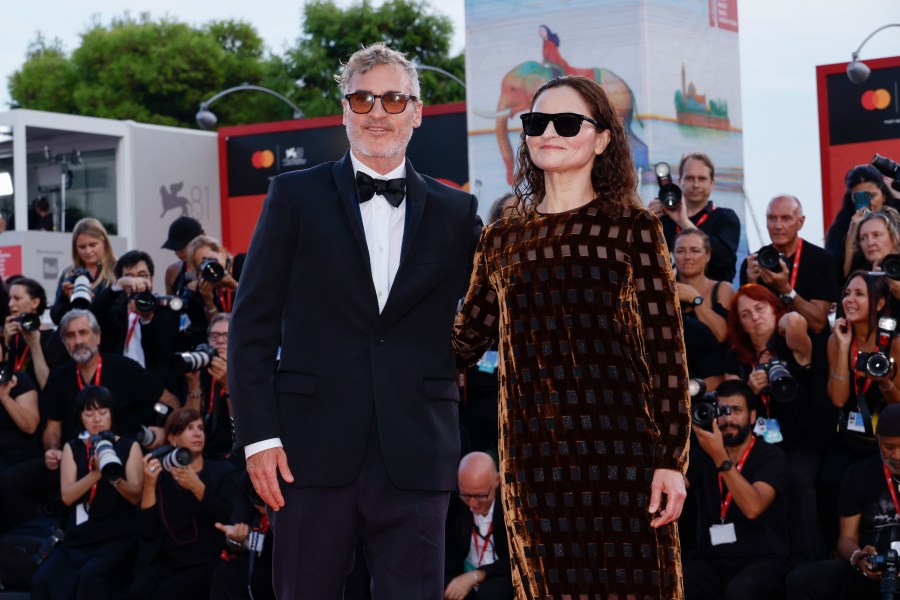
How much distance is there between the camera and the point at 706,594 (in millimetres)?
6609

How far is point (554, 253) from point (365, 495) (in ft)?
2.61

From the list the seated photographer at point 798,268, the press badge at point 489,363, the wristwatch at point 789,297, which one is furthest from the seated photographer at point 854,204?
the press badge at point 489,363

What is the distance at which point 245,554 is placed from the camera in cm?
741

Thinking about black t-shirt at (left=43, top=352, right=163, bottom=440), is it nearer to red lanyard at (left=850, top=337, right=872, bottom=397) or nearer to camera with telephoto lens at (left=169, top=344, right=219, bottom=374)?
camera with telephoto lens at (left=169, top=344, right=219, bottom=374)

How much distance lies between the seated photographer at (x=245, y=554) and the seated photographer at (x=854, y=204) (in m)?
3.46

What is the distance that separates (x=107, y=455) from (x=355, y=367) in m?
4.36

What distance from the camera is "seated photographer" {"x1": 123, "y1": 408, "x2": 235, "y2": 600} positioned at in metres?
7.54

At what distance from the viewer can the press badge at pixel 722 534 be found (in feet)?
21.7

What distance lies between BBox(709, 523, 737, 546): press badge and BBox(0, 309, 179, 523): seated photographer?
3298 mm

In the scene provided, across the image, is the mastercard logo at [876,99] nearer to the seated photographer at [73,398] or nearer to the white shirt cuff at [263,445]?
the seated photographer at [73,398]

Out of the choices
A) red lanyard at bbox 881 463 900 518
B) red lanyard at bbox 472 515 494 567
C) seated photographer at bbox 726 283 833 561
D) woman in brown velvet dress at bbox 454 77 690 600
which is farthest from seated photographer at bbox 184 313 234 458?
woman in brown velvet dress at bbox 454 77 690 600

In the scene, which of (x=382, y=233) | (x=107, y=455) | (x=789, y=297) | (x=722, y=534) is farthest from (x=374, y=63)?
(x=107, y=455)

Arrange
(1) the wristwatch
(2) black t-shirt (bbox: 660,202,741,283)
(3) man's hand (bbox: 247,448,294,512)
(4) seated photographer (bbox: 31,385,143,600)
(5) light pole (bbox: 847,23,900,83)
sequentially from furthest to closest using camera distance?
1. (5) light pole (bbox: 847,23,900,83)
2. (2) black t-shirt (bbox: 660,202,741,283)
3. (4) seated photographer (bbox: 31,385,143,600)
4. (1) the wristwatch
5. (3) man's hand (bbox: 247,448,294,512)

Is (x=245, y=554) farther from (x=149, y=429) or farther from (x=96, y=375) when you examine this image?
(x=96, y=375)
